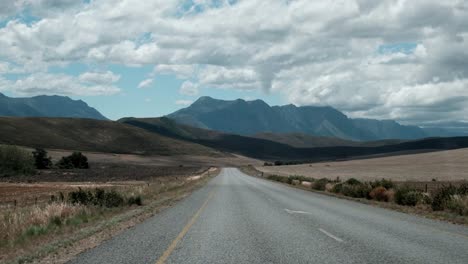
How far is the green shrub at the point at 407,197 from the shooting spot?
2599 cm

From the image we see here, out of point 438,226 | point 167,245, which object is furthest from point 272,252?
point 438,226

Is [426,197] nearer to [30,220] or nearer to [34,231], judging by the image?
[30,220]

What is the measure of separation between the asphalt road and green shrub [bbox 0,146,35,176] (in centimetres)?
8289

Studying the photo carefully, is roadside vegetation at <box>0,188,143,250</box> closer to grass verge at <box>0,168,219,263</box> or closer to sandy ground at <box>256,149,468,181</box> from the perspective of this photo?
grass verge at <box>0,168,219,263</box>

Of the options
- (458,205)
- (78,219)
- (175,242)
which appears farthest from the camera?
(458,205)

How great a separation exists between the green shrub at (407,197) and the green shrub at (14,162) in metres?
80.2

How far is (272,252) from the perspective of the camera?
10523 millimetres

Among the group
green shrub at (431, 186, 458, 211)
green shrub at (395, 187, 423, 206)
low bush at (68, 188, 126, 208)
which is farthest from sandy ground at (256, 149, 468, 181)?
low bush at (68, 188, 126, 208)

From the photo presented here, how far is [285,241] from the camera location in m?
12.1

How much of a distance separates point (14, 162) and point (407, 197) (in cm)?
8378

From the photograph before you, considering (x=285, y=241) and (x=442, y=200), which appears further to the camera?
(x=442, y=200)

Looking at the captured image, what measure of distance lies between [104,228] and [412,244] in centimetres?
914

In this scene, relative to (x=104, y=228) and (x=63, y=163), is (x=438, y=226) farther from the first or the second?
(x=63, y=163)

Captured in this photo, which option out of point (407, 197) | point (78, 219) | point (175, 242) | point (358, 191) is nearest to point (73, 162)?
point (358, 191)
